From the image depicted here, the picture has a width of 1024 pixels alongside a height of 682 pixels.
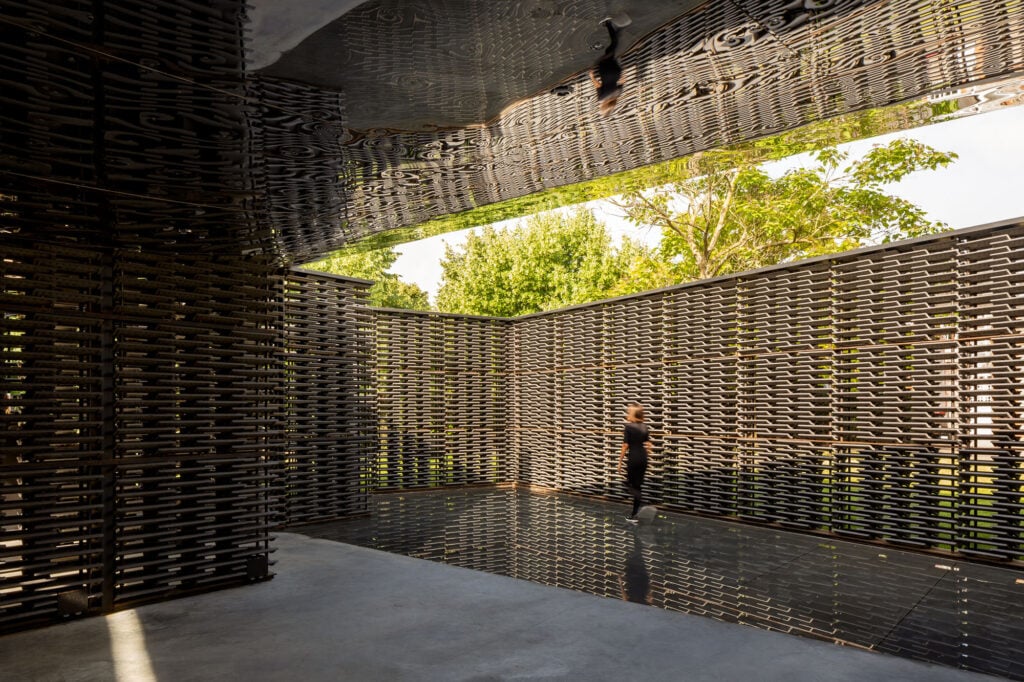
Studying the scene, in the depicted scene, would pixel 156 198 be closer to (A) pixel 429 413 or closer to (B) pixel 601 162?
(B) pixel 601 162

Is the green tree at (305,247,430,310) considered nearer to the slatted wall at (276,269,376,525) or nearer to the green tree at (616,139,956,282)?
the green tree at (616,139,956,282)

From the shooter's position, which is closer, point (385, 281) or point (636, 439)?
point (636, 439)

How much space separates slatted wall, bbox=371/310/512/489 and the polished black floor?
2416 mm

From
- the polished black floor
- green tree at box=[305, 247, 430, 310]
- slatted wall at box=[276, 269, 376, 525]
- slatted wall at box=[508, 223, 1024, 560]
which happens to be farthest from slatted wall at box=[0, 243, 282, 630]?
green tree at box=[305, 247, 430, 310]

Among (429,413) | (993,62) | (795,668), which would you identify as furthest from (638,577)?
(429,413)

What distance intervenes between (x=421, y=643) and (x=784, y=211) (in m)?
19.8

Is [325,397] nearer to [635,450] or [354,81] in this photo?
[635,450]

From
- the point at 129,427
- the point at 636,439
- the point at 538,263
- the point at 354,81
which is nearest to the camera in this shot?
the point at 354,81

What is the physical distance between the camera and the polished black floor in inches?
191

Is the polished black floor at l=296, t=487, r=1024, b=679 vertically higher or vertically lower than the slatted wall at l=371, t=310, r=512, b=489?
lower

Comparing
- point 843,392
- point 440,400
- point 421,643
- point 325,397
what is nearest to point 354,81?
point 421,643

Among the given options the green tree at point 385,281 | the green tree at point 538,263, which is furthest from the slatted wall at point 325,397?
the green tree at point 385,281

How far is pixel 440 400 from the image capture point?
1327 cm

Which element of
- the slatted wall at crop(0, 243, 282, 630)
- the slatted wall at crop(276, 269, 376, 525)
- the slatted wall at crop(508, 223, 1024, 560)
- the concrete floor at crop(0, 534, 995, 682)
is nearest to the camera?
the concrete floor at crop(0, 534, 995, 682)
